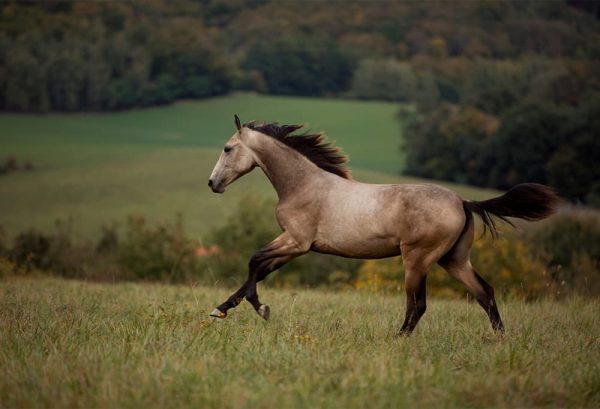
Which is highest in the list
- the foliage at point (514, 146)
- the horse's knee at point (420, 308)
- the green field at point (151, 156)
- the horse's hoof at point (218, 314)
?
the horse's knee at point (420, 308)

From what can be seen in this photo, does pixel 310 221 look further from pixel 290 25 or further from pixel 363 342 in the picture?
pixel 290 25

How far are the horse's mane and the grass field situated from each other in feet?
5.65

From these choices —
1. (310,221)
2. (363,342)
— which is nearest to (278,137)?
(310,221)

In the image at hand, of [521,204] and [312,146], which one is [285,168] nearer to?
[312,146]

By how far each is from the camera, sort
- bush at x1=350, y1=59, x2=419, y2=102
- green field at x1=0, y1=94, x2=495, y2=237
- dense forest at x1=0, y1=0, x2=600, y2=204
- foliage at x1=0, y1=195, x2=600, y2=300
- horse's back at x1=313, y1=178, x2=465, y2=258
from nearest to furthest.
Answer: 1. horse's back at x1=313, y1=178, x2=465, y2=258
2. foliage at x1=0, y1=195, x2=600, y2=300
3. green field at x1=0, y1=94, x2=495, y2=237
4. dense forest at x1=0, y1=0, x2=600, y2=204
5. bush at x1=350, y1=59, x2=419, y2=102

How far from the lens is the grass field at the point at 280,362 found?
18.3 ft

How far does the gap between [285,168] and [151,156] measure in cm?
8025

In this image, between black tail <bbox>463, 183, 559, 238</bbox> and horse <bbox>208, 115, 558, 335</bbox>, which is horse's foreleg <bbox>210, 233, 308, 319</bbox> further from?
black tail <bbox>463, 183, 559, 238</bbox>

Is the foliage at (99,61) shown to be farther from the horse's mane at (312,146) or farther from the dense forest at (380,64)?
the horse's mane at (312,146)

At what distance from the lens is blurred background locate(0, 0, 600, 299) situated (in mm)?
50156

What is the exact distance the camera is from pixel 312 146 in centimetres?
966

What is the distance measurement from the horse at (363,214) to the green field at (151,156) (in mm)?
52445

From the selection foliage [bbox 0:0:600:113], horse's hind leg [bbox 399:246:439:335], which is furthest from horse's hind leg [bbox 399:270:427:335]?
foliage [bbox 0:0:600:113]

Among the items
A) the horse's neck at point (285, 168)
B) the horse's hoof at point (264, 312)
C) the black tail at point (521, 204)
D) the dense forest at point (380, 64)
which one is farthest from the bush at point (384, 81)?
the horse's hoof at point (264, 312)
